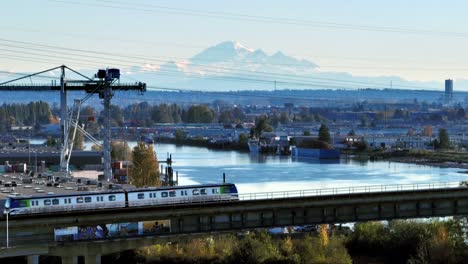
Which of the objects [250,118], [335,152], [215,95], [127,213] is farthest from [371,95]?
[127,213]

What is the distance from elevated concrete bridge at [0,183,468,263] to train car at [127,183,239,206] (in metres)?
0.88

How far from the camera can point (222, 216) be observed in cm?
1238

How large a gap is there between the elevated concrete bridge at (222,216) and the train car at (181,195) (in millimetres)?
876

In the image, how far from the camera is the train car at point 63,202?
12008 mm

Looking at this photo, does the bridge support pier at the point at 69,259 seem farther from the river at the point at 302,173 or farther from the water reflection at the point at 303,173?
the water reflection at the point at 303,173

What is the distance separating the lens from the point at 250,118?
97.0 meters

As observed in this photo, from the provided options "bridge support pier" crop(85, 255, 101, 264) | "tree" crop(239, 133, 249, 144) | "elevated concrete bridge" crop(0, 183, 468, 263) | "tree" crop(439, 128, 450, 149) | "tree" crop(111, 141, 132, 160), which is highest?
"elevated concrete bridge" crop(0, 183, 468, 263)

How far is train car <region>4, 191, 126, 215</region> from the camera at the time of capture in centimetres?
1201

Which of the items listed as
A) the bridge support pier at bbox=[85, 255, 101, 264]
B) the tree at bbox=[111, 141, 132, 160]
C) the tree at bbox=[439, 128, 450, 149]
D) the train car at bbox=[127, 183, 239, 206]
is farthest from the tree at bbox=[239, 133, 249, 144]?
the bridge support pier at bbox=[85, 255, 101, 264]

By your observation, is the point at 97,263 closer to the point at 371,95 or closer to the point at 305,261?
the point at 305,261

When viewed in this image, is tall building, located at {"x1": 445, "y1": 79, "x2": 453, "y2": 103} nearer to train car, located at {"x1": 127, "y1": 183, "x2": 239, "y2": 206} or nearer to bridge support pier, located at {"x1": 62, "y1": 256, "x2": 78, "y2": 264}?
train car, located at {"x1": 127, "y1": 183, "x2": 239, "y2": 206}

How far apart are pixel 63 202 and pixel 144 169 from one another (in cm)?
1107

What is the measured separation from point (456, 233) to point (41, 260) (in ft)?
21.3

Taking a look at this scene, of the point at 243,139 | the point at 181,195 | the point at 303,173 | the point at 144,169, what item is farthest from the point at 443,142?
the point at 181,195
